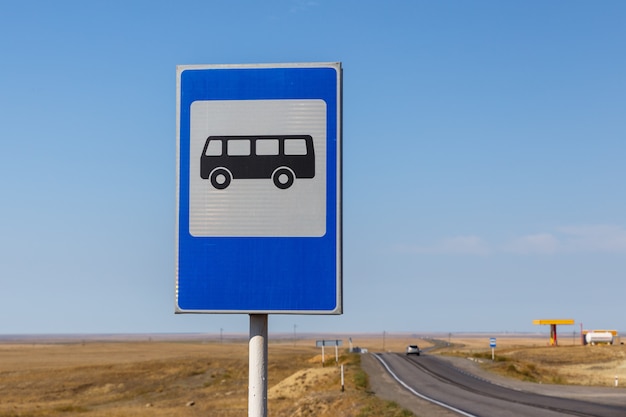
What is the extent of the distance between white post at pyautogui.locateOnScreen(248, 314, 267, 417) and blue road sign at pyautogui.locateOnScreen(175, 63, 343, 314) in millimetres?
83

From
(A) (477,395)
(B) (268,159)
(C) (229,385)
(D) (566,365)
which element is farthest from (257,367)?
(D) (566,365)

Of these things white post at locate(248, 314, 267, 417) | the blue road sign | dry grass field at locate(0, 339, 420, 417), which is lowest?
dry grass field at locate(0, 339, 420, 417)

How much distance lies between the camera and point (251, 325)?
14.5 ft

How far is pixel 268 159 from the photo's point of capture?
14.5 ft

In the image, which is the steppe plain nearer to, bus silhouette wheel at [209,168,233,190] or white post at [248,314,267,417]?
white post at [248,314,267,417]

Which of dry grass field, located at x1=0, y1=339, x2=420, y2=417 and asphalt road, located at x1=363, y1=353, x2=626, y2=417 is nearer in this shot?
asphalt road, located at x1=363, y1=353, x2=626, y2=417

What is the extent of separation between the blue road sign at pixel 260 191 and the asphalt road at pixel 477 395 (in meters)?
32.6

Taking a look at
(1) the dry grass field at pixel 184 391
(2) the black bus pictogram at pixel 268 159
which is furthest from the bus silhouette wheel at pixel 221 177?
(1) the dry grass field at pixel 184 391

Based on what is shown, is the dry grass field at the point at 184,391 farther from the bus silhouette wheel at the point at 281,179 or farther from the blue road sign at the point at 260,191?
the bus silhouette wheel at the point at 281,179

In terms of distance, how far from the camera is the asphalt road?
1475 inches

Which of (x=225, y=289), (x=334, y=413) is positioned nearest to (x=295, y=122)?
(x=225, y=289)

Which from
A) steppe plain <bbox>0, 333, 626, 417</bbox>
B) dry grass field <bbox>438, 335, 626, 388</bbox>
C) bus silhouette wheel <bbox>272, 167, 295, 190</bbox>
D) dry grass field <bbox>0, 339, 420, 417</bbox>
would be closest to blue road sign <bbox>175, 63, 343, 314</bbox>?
bus silhouette wheel <bbox>272, 167, 295, 190</bbox>

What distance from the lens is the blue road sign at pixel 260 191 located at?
4.42 meters

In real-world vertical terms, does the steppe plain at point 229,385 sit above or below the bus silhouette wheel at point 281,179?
below
